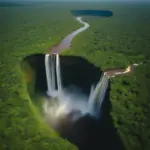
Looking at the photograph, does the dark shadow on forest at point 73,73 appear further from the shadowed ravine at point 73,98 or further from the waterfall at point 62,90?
the waterfall at point 62,90

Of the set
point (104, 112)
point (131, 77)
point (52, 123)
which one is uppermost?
point (131, 77)

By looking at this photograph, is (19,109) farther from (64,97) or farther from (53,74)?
(53,74)

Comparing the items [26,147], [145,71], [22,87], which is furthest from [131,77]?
[26,147]

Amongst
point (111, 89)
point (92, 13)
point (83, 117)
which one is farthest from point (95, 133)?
point (92, 13)

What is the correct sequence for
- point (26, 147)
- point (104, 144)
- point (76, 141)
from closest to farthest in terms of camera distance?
point (26, 147)
point (104, 144)
point (76, 141)

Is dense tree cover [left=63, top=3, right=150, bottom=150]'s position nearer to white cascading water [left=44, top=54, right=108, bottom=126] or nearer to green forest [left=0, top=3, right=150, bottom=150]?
green forest [left=0, top=3, right=150, bottom=150]

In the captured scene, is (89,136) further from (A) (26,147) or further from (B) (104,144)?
(A) (26,147)
